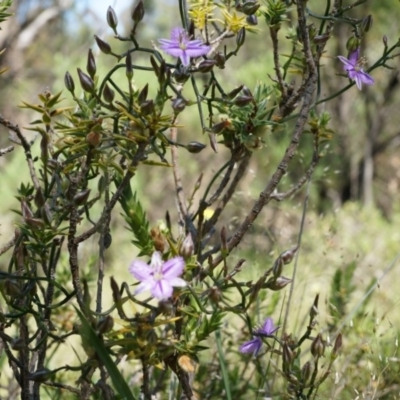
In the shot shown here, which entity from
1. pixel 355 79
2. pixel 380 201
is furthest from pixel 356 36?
pixel 380 201

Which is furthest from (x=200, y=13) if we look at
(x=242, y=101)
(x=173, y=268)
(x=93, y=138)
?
(x=173, y=268)

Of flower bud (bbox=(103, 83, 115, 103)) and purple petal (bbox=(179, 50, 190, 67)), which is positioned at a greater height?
purple petal (bbox=(179, 50, 190, 67))

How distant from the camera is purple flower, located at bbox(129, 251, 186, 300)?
0.65 metres

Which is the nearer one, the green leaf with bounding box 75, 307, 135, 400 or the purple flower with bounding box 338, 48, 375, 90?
the green leaf with bounding box 75, 307, 135, 400

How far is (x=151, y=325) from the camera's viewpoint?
0.71 m

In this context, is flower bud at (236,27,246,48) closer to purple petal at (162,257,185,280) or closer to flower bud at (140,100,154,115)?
flower bud at (140,100,154,115)

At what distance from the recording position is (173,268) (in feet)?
2.22

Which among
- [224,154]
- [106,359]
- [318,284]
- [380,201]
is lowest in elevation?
[106,359]

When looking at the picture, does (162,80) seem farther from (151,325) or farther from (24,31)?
(24,31)

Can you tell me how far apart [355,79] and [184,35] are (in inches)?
9.3

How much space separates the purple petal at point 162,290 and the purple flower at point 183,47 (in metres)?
0.23

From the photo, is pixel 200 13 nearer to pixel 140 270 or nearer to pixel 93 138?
pixel 93 138

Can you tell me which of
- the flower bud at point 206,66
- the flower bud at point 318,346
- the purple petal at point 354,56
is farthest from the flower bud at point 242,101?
the flower bud at point 318,346

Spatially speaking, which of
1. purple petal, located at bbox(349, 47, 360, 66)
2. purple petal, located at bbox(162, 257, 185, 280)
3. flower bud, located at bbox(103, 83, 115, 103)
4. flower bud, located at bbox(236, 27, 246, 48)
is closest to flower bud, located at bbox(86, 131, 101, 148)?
flower bud, located at bbox(103, 83, 115, 103)
